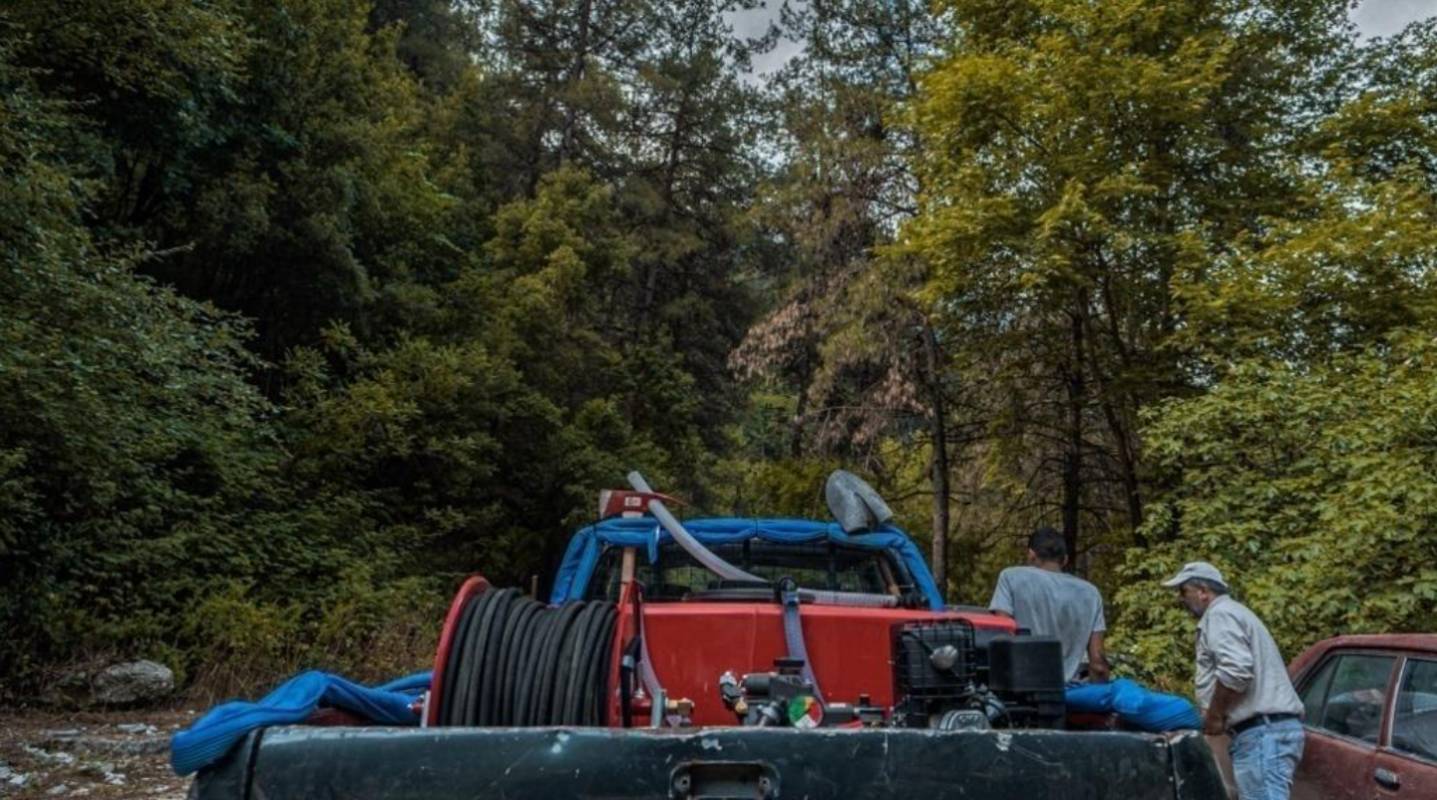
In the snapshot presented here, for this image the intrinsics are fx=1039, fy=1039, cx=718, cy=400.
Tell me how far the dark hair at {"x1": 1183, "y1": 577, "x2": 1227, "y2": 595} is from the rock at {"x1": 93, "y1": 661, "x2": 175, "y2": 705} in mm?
8810

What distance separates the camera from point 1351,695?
4.87 m

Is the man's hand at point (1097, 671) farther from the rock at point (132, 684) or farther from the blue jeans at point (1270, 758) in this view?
the rock at point (132, 684)

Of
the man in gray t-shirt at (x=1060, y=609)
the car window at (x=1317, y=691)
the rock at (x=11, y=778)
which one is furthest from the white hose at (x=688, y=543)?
the rock at (x=11, y=778)

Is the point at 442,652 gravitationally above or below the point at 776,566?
below

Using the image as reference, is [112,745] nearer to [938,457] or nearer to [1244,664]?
[1244,664]

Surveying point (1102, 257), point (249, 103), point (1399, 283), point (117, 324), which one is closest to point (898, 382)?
point (1102, 257)

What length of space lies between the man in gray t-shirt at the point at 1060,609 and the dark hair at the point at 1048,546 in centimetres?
10

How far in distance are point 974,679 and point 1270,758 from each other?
7.59 feet

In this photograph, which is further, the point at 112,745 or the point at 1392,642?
the point at 112,745

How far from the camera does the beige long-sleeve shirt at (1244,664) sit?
14.9 feet

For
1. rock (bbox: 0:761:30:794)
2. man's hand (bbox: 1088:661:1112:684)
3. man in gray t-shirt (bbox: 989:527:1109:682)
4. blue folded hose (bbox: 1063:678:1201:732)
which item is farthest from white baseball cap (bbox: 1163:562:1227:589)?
rock (bbox: 0:761:30:794)

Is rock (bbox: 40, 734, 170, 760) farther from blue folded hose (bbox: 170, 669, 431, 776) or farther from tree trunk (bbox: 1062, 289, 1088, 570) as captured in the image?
tree trunk (bbox: 1062, 289, 1088, 570)

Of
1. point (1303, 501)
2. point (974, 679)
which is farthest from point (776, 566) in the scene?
point (1303, 501)

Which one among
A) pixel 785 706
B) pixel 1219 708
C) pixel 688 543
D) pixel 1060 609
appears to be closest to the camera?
pixel 785 706
